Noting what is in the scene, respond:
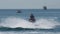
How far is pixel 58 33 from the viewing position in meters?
9.72

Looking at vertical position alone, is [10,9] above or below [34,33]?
below

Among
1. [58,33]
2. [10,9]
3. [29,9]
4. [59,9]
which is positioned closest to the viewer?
[58,33]

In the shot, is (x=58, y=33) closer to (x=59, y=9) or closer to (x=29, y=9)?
(x=59, y=9)

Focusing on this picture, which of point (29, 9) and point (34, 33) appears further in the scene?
point (29, 9)

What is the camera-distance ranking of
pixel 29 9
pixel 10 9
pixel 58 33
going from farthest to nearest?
1. pixel 10 9
2. pixel 29 9
3. pixel 58 33

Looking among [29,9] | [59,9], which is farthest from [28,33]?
[29,9]

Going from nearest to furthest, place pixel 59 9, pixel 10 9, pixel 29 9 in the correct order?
pixel 59 9 → pixel 29 9 → pixel 10 9

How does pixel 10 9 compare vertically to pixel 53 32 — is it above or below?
below

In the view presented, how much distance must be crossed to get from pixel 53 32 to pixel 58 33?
492 mm

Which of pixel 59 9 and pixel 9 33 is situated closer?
pixel 9 33

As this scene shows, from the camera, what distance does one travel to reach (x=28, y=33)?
9.87 m

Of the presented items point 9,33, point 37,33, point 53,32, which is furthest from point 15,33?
point 53,32

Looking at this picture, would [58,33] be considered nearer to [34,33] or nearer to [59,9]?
[34,33]

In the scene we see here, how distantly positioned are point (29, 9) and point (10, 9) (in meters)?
4.55
